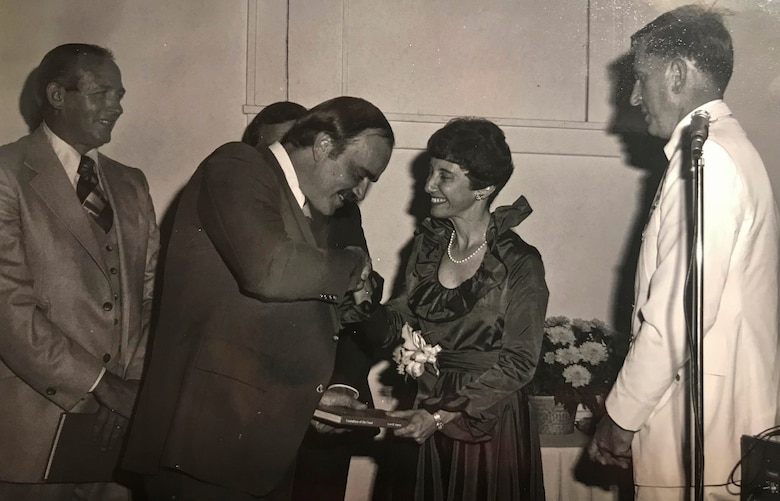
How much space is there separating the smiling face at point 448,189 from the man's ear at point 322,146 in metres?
0.32

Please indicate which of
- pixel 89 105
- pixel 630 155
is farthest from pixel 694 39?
pixel 89 105

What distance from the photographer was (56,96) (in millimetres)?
2184

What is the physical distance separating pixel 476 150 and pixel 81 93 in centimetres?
112

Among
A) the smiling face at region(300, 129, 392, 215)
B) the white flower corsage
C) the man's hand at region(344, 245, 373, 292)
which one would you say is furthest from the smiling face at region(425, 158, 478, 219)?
the white flower corsage

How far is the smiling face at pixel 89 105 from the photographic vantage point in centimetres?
218

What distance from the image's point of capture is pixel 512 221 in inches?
90.1

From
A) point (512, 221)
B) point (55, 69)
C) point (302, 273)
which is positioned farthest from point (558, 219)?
point (55, 69)

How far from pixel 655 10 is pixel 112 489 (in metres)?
2.09

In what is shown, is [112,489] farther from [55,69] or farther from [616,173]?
[616,173]

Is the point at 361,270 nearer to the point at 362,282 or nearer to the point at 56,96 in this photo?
the point at 362,282

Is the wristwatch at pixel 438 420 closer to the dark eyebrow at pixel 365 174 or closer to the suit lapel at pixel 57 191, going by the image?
the dark eyebrow at pixel 365 174

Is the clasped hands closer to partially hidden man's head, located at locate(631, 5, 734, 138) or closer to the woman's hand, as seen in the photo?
the woman's hand

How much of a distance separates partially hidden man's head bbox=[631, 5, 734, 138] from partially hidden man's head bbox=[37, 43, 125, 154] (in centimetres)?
150

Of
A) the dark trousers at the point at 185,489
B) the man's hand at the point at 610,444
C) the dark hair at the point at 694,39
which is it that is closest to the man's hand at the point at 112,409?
the dark trousers at the point at 185,489
